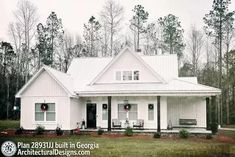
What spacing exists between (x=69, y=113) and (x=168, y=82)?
6845mm

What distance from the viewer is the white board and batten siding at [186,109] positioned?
2577cm

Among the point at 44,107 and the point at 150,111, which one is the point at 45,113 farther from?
the point at 150,111

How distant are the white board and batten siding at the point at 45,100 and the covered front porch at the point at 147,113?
212 centimetres

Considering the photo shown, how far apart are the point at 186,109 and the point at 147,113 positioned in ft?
11.3

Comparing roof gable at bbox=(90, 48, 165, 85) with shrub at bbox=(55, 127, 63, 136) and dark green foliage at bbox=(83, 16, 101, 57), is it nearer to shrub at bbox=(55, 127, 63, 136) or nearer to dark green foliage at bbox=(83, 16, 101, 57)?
shrub at bbox=(55, 127, 63, 136)

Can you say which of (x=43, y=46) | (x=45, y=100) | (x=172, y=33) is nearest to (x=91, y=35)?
(x=43, y=46)

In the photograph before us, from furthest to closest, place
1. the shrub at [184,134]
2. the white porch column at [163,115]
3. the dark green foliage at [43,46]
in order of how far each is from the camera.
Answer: the dark green foliage at [43,46] → the white porch column at [163,115] → the shrub at [184,134]

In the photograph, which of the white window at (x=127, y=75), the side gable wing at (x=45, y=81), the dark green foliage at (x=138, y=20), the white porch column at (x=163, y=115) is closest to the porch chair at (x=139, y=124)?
the white porch column at (x=163, y=115)

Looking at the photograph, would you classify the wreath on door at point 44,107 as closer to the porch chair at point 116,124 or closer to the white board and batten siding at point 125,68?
the white board and batten siding at point 125,68

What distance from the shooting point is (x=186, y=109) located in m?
26.0

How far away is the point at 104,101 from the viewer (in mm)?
25062

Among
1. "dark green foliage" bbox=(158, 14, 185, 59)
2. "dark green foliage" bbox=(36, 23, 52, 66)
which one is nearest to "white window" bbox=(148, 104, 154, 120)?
"dark green foliage" bbox=(158, 14, 185, 59)

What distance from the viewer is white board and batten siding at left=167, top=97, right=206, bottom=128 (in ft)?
84.5

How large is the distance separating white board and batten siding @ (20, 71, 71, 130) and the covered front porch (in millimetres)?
2122
